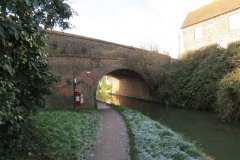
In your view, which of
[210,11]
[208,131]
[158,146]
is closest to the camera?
[158,146]

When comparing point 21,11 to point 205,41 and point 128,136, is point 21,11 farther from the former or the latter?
point 205,41

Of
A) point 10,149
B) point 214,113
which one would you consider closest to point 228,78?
point 214,113

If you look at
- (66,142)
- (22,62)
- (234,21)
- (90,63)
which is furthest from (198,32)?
(22,62)

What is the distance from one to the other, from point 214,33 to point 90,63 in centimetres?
1484

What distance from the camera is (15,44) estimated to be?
4699 mm

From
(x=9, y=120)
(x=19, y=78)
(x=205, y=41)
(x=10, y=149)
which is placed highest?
(x=205, y=41)

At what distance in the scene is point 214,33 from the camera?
29406 mm

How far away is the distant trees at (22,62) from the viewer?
3.90 meters

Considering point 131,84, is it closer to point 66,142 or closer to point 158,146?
point 158,146

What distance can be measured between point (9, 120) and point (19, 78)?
100 centimetres

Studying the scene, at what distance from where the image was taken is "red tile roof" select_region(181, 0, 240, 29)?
91.0ft

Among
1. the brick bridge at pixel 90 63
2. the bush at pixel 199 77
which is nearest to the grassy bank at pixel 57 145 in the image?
the brick bridge at pixel 90 63

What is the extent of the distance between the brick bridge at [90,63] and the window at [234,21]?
6.25 metres

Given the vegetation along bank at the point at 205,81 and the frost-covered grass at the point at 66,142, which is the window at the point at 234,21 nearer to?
the vegetation along bank at the point at 205,81
